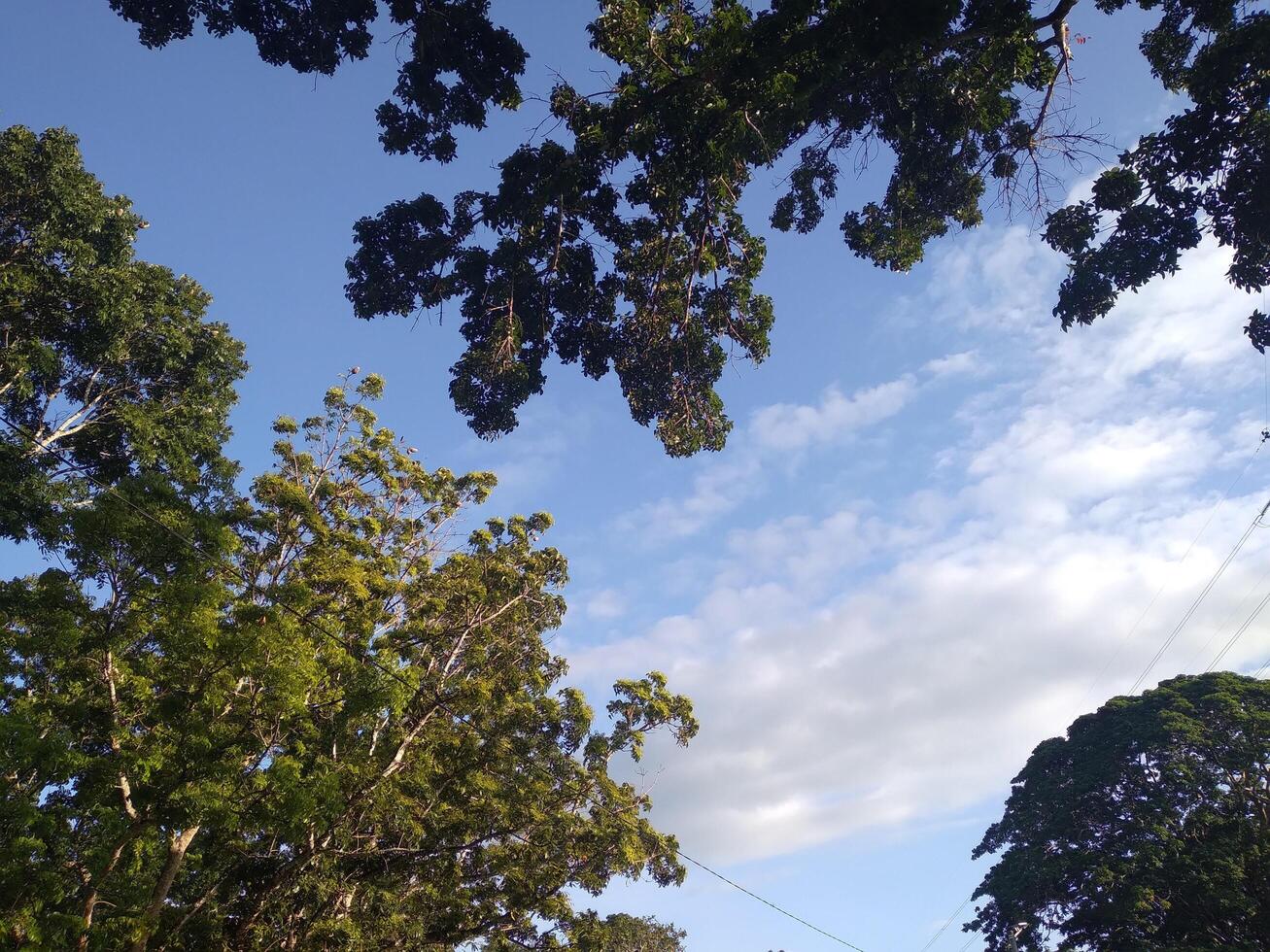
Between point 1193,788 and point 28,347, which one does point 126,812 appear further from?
point 1193,788

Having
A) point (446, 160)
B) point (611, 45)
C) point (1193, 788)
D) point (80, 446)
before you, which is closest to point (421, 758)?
point (80, 446)

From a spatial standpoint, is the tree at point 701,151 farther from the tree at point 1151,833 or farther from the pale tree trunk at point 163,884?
the tree at point 1151,833

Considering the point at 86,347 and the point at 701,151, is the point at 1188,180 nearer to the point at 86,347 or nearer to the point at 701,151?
the point at 701,151

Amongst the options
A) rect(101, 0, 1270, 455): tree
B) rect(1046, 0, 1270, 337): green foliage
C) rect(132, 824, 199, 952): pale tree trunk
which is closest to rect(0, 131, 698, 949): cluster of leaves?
rect(132, 824, 199, 952): pale tree trunk

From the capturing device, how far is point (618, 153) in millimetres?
9102

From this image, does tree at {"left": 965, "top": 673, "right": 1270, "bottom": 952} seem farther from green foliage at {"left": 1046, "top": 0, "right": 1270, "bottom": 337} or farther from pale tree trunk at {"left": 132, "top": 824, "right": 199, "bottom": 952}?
pale tree trunk at {"left": 132, "top": 824, "right": 199, "bottom": 952}

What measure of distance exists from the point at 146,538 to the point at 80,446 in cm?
633

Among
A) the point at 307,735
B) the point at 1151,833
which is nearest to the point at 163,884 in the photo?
the point at 307,735

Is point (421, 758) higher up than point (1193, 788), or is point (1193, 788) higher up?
point (421, 758)

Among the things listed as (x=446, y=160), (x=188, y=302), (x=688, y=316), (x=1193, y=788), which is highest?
(x=188, y=302)

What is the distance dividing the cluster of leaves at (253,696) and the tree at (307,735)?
0.15 feet

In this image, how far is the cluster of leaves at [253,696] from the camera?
9016mm

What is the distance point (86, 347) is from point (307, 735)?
778 cm

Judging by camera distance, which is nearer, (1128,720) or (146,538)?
(146,538)
